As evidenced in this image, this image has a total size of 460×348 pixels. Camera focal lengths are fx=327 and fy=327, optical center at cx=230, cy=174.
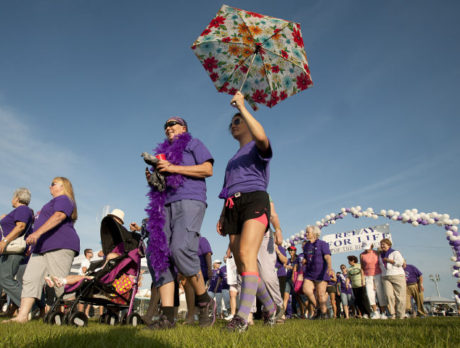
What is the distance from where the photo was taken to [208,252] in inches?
295

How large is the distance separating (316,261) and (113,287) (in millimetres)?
5552

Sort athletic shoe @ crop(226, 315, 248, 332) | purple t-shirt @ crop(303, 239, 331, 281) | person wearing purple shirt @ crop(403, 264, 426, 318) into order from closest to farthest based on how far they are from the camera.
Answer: athletic shoe @ crop(226, 315, 248, 332)
purple t-shirt @ crop(303, 239, 331, 281)
person wearing purple shirt @ crop(403, 264, 426, 318)

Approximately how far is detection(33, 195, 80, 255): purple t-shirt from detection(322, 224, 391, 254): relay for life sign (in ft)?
44.5

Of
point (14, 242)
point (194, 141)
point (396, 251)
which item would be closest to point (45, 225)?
point (14, 242)

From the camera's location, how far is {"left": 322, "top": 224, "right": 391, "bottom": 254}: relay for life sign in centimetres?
1508

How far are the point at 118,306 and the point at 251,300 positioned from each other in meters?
2.64

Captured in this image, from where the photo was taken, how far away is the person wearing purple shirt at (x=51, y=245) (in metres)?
4.67

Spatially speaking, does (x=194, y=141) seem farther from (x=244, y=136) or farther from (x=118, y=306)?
(x=118, y=306)

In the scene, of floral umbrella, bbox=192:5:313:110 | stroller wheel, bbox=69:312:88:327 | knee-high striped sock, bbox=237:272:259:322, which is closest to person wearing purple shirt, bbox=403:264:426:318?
floral umbrella, bbox=192:5:313:110

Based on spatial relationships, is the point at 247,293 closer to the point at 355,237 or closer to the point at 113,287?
the point at 113,287

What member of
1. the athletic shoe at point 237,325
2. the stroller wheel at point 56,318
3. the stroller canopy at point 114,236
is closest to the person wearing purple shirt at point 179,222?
the athletic shoe at point 237,325

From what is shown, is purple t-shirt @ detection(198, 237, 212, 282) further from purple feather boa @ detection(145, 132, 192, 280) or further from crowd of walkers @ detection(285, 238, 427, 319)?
purple feather boa @ detection(145, 132, 192, 280)

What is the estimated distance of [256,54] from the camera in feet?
15.3

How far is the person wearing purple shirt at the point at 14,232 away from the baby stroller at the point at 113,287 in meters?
1.58
